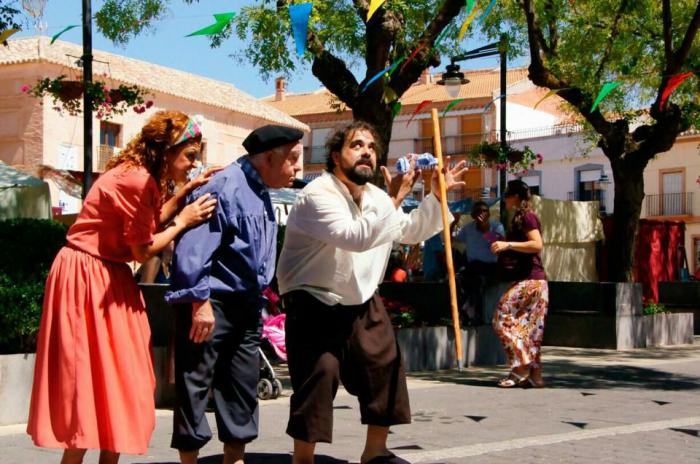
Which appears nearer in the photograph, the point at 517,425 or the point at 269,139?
the point at 269,139

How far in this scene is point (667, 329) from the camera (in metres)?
15.9

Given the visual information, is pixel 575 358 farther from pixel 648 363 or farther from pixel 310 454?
pixel 310 454

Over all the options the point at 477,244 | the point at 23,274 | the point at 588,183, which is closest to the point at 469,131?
the point at 588,183

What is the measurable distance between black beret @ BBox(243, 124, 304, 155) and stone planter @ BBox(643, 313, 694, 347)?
10977 mm

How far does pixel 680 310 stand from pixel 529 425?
42.5ft

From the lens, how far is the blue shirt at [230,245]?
16.4ft

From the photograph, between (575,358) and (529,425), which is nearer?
(529,425)

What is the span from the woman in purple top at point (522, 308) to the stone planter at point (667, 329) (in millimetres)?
5786

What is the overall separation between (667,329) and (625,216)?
212 cm

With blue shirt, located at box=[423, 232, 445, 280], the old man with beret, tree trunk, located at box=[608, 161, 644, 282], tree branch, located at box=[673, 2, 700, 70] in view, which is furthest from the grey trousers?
tree trunk, located at box=[608, 161, 644, 282]

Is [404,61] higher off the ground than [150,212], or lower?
higher

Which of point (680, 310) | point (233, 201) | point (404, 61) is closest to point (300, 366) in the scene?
point (233, 201)

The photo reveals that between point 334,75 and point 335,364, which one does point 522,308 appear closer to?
point 334,75

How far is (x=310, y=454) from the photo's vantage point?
17.8 ft
